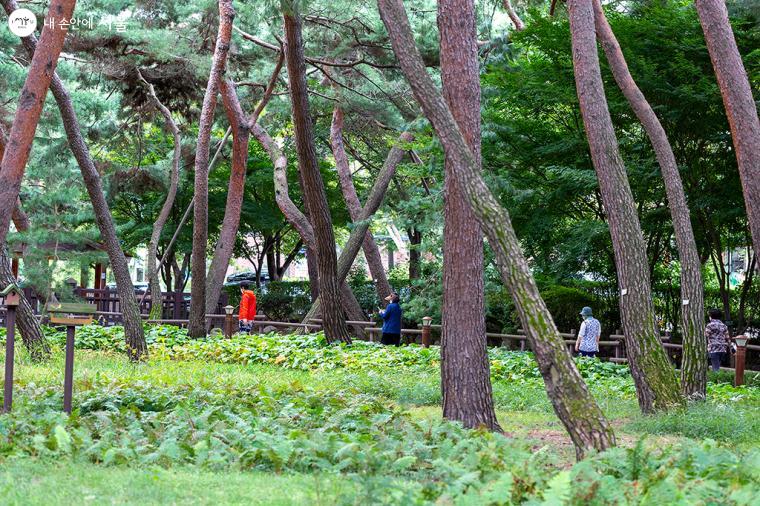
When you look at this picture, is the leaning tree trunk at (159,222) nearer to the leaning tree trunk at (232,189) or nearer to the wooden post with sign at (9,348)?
the leaning tree trunk at (232,189)

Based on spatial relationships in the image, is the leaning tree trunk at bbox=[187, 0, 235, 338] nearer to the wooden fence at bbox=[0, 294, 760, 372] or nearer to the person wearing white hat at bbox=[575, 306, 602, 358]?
the wooden fence at bbox=[0, 294, 760, 372]

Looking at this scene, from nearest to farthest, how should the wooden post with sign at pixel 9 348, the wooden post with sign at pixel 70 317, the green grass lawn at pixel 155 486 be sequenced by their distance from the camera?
the green grass lawn at pixel 155 486 → the wooden post with sign at pixel 9 348 → the wooden post with sign at pixel 70 317

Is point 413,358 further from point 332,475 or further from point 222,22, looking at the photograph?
point 332,475

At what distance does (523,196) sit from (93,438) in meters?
11.7

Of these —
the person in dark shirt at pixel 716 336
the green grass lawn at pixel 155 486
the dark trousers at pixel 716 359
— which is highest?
the person in dark shirt at pixel 716 336

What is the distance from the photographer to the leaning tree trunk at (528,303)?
6.92 m

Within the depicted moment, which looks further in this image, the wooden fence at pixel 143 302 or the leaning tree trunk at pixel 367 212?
the wooden fence at pixel 143 302

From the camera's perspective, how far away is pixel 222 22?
20469 millimetres

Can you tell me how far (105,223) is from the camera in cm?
1767

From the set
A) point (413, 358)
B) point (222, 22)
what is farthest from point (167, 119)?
point (413, 358)

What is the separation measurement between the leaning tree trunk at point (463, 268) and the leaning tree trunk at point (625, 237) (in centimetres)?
205

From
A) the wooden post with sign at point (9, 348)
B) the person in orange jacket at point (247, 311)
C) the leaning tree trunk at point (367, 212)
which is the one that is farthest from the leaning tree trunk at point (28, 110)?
the leaning tree trunk at point (367, 212)
